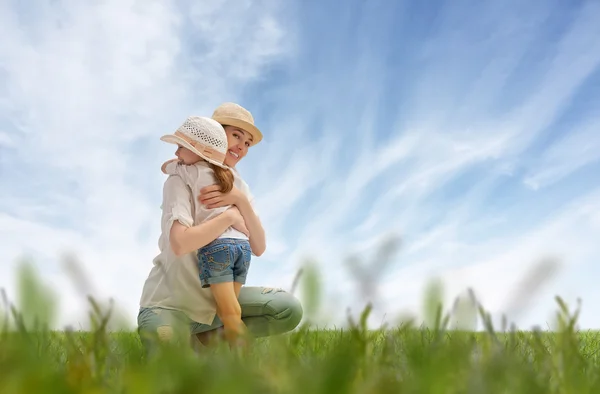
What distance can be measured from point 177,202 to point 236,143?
0.80 m

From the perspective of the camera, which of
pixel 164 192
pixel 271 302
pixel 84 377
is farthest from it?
pixel 271 302

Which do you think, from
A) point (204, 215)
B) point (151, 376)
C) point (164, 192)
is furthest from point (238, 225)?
point (151, 376)

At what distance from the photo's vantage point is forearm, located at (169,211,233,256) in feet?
10.7

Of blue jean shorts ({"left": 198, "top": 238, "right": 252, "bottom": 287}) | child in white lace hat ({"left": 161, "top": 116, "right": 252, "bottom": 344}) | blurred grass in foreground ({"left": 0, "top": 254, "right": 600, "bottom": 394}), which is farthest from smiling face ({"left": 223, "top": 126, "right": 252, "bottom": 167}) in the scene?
blurred grass in foreground ({"left": 0, "top": 254, "right": 600, "bottom": 394})

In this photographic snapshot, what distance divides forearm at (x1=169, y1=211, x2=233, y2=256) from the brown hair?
218mm

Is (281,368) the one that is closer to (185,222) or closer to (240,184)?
(185,222)

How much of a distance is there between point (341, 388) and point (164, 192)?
2915 mm

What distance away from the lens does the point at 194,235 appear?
3.27 metres

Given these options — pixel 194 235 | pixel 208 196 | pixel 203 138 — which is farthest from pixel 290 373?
pixel 203 138

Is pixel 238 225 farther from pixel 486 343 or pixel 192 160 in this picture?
pixel 486 343

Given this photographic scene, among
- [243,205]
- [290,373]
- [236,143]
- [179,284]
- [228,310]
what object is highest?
[236,143]

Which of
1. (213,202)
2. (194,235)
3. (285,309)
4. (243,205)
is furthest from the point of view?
(285,309)

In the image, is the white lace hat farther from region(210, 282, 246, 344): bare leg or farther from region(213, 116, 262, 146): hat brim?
region(210, 282, 246, 344): bare leg

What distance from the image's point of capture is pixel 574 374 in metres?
1.21
